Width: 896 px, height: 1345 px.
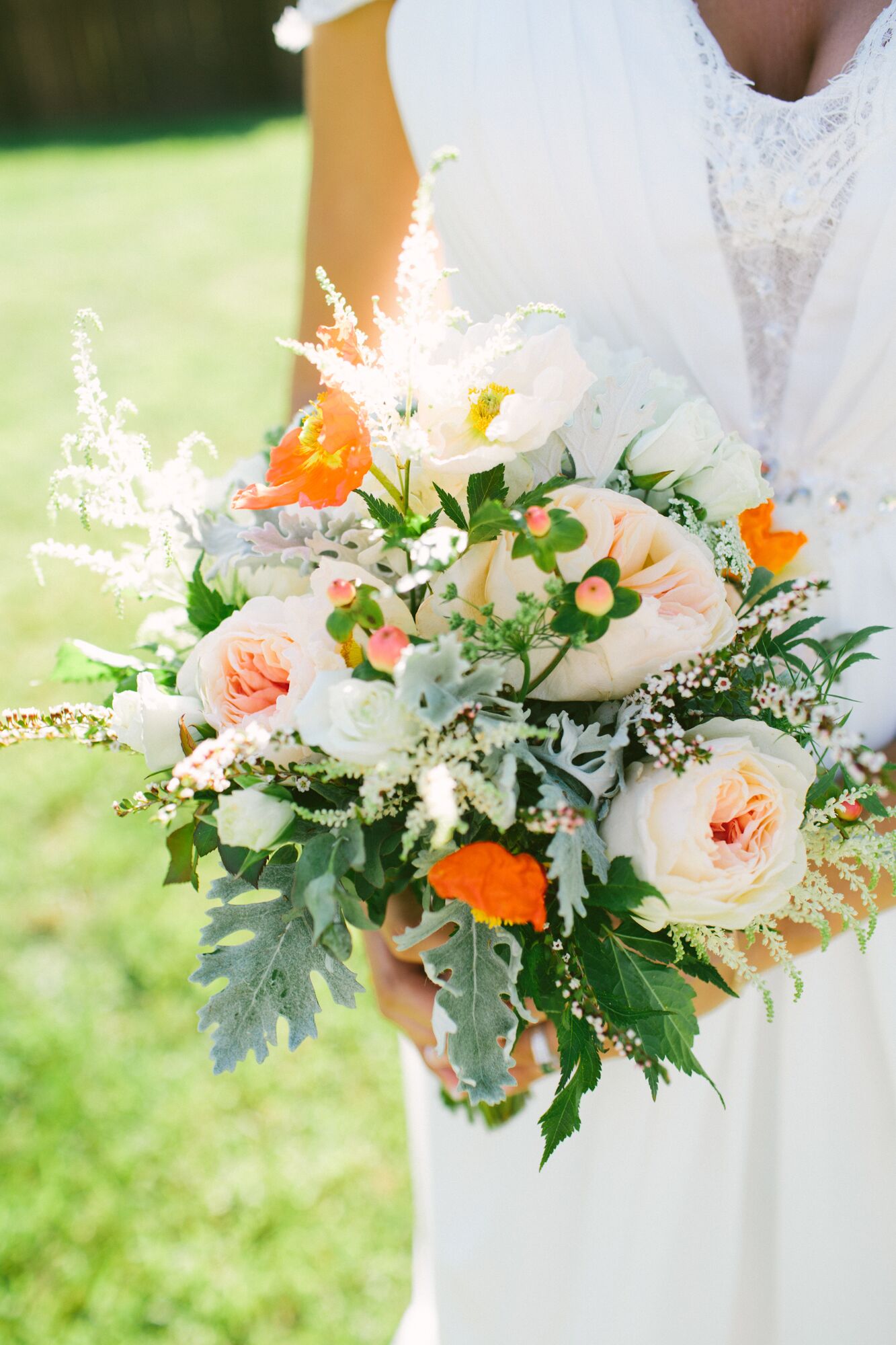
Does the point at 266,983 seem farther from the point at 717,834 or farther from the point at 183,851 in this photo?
the point at 717,834

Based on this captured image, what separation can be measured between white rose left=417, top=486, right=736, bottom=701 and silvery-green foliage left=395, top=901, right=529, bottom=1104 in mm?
246

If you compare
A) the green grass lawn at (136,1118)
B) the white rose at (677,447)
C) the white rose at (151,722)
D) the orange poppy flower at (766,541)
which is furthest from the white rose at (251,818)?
the green grass lawn at (136,1118)

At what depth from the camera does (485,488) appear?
0.96m

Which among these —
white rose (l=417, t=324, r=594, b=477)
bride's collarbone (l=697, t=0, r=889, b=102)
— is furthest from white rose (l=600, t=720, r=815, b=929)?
bride's collarbone (l=697, t=0, r=889, b=102)

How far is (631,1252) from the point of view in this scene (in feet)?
5.57

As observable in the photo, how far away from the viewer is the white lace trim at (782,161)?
4.18ft

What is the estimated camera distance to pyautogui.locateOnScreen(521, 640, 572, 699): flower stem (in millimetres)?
906

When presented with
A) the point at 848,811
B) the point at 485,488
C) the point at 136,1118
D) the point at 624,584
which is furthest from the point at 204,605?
the point at 136,1118

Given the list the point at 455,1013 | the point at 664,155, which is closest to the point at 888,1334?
the point at 455,1013

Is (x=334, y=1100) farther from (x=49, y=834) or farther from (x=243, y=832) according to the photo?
(x=243, y=832)

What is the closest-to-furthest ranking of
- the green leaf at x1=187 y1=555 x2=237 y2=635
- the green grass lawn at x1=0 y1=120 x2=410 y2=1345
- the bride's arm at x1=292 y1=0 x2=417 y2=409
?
1. the green leaf at x1=187 y1=555 x2=237 y2=635
2. the bride's arm at x1=292 y1=0 x2=417 y2=409
3. the green grass lawn at x1=0 y1=120 x2=410 y2=1345

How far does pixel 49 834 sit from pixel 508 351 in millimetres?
2969

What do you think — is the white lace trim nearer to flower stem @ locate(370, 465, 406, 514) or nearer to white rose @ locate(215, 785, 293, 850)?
flower stem @ locate(370, 465, 406, 514)

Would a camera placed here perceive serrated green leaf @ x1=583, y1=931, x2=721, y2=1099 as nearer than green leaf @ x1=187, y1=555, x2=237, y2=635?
Yes
